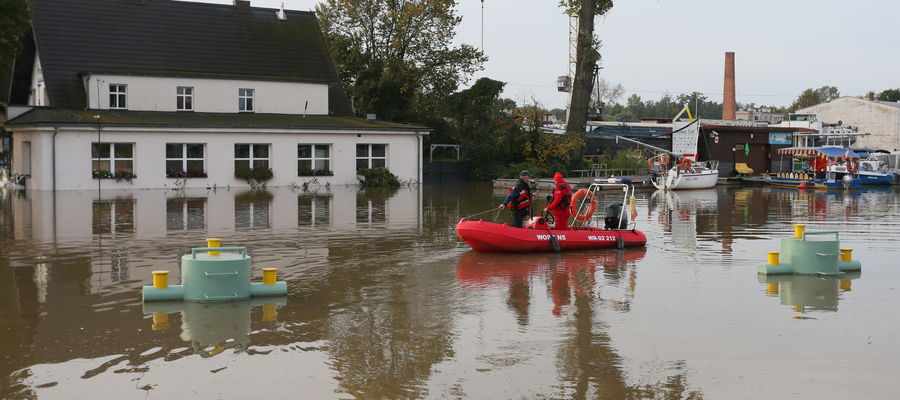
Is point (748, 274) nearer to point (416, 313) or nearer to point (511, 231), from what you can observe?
point (511, 231)

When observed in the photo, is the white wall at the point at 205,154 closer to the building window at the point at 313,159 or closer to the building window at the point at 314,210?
the building window at the point at 313,159

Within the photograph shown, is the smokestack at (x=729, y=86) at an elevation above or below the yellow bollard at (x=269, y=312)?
above

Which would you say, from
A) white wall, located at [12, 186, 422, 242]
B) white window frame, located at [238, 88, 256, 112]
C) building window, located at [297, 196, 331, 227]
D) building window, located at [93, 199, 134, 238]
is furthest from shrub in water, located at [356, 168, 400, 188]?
building window, located at [93, 199, 134, 238]

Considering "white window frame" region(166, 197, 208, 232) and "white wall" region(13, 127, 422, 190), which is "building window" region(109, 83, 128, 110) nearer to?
"white wall" region(13, 127, 422, 190)

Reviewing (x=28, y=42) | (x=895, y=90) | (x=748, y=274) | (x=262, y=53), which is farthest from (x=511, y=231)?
(x=895, y=90)

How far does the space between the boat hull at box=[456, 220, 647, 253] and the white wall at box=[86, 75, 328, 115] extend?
2425 cm

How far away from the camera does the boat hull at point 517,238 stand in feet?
54.2

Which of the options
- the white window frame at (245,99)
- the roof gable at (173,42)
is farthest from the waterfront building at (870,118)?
the white window frame at (245,99)

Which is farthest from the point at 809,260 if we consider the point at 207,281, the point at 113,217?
the point at 113,217

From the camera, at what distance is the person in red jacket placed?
17.2 meters

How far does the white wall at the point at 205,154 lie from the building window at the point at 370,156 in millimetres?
379

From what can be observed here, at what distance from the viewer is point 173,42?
39.4m

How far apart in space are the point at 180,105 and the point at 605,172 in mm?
21583

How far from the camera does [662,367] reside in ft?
29.0
